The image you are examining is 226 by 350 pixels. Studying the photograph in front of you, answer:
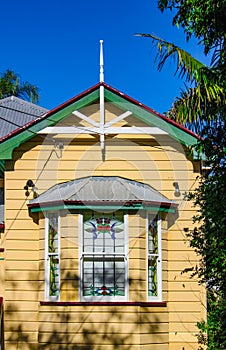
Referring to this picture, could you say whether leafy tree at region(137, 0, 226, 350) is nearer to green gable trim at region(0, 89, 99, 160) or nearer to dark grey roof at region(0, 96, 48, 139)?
green gable trim at region(0, 89, 99, 160)

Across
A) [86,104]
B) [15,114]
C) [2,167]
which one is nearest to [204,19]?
[86,104]

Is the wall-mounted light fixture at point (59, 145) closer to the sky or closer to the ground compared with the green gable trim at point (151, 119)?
closer to the ground

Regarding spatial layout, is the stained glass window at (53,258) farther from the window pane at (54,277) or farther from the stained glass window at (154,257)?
the stained glass window at (154,257)

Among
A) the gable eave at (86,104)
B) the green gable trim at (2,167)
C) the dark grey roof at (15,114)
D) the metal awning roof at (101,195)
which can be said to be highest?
the dark grey roof at (15,114)

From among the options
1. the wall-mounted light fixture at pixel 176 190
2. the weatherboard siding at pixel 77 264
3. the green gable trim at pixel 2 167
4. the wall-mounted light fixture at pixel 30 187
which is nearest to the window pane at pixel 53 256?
the weatherboard siding at pixel 77 264

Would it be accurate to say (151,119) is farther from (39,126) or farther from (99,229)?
(99,229)

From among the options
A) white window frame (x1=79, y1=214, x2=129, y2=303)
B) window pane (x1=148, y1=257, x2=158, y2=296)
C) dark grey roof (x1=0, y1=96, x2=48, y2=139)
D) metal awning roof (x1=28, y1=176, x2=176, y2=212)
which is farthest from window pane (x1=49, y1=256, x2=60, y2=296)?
dark grey roof (x1=0, y1=96, x2=48, y2=139)

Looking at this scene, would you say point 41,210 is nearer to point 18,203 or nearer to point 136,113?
point 18,203

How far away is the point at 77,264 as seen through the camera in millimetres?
11828

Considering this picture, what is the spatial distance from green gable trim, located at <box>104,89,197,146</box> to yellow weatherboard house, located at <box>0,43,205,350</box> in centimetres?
2

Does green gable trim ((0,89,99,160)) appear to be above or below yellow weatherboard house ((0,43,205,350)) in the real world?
above

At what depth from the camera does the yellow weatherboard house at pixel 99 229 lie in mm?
11688

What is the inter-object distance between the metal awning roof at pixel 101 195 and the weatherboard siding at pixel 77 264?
0.82ft

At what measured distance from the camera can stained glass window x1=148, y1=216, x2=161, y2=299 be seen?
1226 cm
